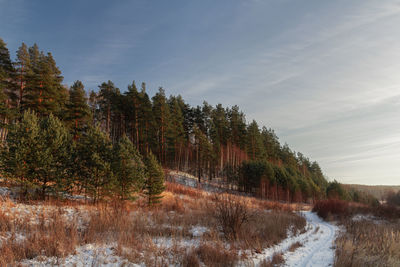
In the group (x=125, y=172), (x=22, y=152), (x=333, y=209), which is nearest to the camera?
(x=22, y=152)

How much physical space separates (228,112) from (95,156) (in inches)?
1811

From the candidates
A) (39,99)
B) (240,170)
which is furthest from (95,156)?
(240,170)

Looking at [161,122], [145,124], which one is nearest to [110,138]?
[145,124]

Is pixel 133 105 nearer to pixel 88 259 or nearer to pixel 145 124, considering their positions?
pixel 145 124

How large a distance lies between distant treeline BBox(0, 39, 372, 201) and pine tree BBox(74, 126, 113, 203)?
32.2 ft

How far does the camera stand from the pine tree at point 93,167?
12.9m

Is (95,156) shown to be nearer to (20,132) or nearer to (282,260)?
(20,132)

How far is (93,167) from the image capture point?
514 inches

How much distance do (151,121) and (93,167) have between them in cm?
2386

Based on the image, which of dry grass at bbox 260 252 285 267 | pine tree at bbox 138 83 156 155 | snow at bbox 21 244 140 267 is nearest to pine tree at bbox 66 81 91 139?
pine tree at bbox 138 83 156 155

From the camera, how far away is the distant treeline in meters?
24.0

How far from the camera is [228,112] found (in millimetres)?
55844

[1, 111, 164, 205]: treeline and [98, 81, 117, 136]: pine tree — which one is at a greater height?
[98, 81, 117, 136]: pine tree

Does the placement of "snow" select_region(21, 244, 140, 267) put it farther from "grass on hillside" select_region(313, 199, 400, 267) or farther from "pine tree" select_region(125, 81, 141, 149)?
"pine tree" select_region(125, 81, 141, 149)
